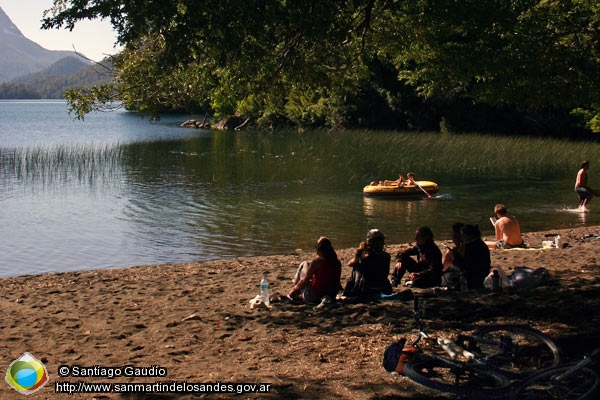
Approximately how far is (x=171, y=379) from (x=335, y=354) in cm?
158

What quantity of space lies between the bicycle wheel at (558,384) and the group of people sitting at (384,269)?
3.79 metres

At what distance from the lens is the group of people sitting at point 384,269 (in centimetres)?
900

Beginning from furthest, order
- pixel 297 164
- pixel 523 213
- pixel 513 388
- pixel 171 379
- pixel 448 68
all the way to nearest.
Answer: pixel 297 164, pixel 523 213, pixel 448 68, pixel 171 379, pixel 513 388

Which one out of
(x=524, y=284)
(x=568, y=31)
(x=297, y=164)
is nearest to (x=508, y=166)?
(x=297, y=164)

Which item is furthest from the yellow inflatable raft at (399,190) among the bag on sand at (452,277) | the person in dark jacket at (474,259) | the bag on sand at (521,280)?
the bag on sand at (521,280)

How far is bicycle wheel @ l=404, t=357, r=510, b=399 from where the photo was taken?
17.2ft

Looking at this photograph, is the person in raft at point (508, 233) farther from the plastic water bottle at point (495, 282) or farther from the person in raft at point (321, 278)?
the person in raft at point (321, 278)

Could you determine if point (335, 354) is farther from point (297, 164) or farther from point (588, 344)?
point (297, 164)

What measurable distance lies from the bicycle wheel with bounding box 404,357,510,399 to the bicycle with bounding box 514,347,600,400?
6.2 inches

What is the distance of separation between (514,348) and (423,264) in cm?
353

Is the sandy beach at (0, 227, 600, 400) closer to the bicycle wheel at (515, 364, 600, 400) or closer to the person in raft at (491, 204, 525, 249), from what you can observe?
the bicycle wheel at (515, 364, 600, 400)

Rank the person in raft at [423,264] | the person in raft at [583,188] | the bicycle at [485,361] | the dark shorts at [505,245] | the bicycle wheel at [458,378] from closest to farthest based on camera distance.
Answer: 1. the bicycle wheel at [458,378]
2. the bicycle at [485,361]
3. the person in raft at [423,264]
4. the dark shorts at [505,245]
5. the person in raft at [583,188]

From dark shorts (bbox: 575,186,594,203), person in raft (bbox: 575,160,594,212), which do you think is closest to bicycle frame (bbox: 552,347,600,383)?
person in raft (bbox: 575,160,594,212)

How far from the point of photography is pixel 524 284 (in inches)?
353
